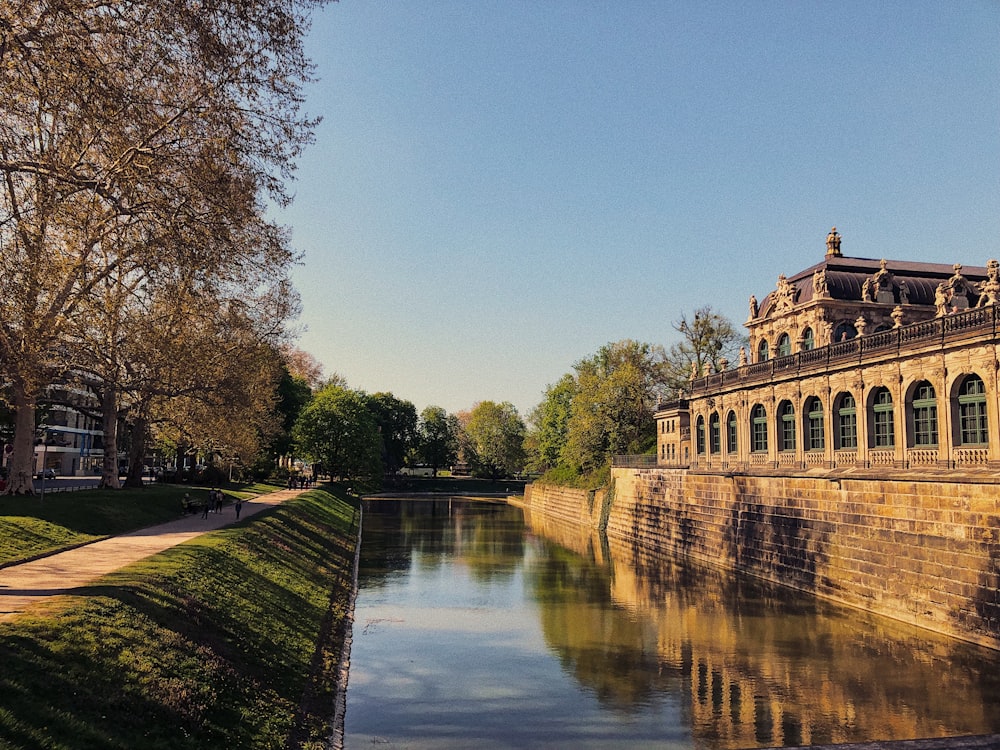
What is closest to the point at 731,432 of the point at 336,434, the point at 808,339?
the point at 808,339

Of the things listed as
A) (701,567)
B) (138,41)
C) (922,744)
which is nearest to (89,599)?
(138,41)

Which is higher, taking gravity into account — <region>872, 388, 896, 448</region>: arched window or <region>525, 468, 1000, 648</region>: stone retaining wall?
<region>872, 388, 896, 448</region>: arched window

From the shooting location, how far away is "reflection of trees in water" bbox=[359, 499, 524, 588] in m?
40.1

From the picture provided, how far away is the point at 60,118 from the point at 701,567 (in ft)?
116

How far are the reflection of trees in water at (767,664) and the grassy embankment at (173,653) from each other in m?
7.62

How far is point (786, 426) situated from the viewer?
38.6 meters

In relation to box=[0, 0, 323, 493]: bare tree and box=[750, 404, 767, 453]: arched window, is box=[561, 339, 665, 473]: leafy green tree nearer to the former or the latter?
box=[750, 404, 767, 453]: arched window

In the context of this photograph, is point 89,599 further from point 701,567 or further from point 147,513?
point 701,567

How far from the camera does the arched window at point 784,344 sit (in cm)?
4472

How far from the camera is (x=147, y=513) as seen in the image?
32625 millimetres

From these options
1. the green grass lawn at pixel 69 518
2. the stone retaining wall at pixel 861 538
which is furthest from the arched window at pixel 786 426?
the green grass lawn at pixel 69 518

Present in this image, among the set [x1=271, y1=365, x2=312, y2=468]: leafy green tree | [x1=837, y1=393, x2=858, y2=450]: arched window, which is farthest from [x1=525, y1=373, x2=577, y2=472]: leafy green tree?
[x1=837, y1=393, x2=858, y2=450]: arched window

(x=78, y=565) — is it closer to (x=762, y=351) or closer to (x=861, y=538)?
(x=861, y=538)

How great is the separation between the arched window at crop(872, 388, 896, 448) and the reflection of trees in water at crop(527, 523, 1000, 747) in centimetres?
691
